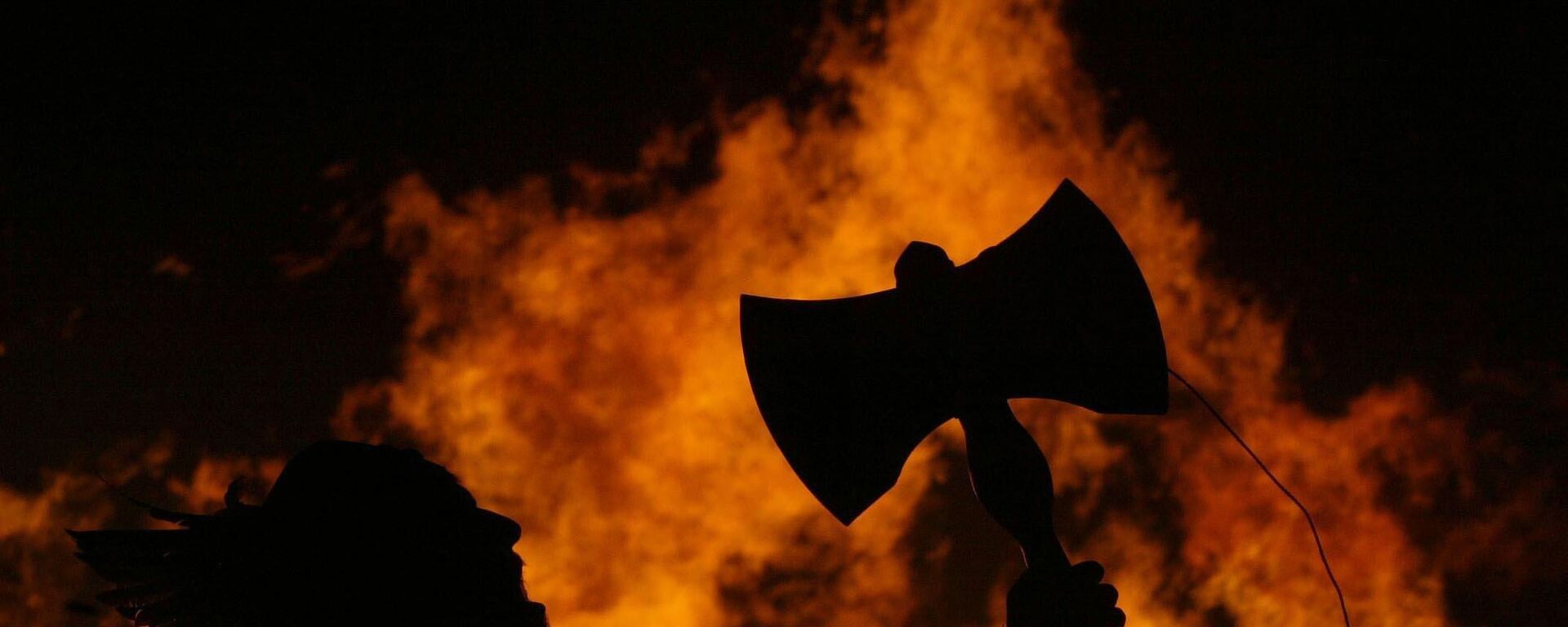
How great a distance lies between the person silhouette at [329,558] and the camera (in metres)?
2.27

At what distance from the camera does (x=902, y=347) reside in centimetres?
204

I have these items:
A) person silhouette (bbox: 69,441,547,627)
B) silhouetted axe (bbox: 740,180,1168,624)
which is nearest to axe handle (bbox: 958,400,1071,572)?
silhouetted axe (bbox: 740,180,1168,624)

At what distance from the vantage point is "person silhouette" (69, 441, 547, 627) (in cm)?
227

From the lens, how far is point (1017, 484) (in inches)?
68.1

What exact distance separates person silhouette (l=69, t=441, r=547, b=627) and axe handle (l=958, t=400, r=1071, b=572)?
4.10ft

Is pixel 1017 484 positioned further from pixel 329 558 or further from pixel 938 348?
pixel 329 558

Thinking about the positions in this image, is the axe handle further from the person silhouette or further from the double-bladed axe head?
the person silhouette

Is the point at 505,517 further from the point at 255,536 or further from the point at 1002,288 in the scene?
the point at 1002,288

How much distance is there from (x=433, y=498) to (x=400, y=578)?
21 centimetres

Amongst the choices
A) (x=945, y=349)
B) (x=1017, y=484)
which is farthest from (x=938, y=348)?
(x=1017, y=484)

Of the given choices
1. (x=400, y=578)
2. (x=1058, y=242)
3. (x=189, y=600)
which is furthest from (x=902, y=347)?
(x=189, y=600)

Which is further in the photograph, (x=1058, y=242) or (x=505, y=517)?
(x=505, y=517)

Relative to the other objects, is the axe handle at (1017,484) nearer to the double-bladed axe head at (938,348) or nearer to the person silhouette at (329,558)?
the double-bladed axe head at (938,348)

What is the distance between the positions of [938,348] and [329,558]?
60.2 inches
